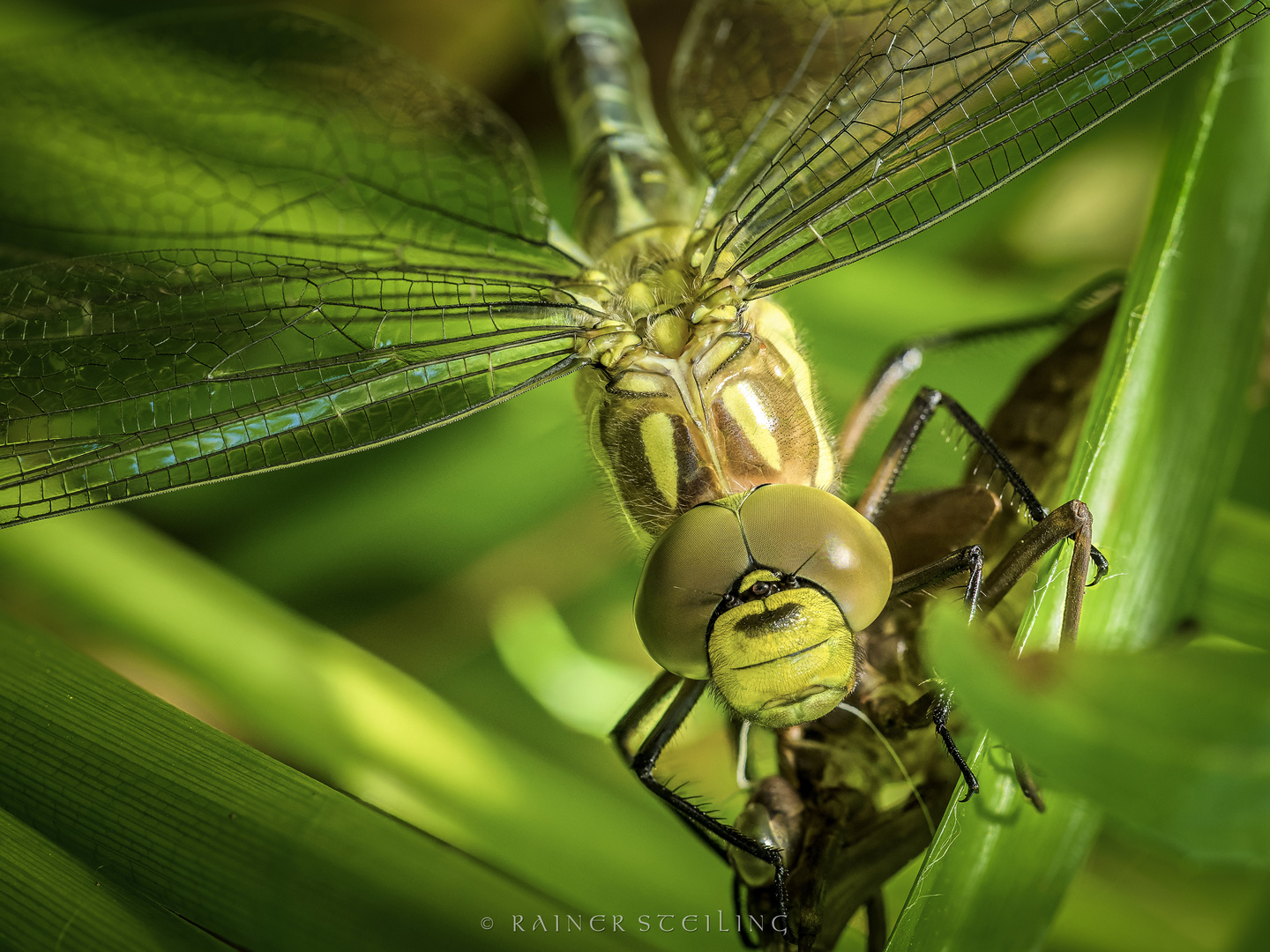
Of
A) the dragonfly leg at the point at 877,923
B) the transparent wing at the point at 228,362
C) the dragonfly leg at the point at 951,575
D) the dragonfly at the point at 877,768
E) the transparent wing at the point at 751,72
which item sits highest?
the transparent wing at the point at 751,72

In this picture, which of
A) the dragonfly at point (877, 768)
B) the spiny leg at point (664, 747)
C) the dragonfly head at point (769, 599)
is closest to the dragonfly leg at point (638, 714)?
the spiny leg at point (664, 747)

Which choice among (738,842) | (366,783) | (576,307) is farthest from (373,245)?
(738,842)

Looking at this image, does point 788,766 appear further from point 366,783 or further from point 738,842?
point 366,783

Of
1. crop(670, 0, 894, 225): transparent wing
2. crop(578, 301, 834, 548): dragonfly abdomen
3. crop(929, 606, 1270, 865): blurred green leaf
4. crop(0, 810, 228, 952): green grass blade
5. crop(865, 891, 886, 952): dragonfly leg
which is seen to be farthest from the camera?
crop(670, 0, 894, 225): transparent wing

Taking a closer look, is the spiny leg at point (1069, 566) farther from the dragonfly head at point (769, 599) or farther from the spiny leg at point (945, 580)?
the dragonfly head at point (769, 599)

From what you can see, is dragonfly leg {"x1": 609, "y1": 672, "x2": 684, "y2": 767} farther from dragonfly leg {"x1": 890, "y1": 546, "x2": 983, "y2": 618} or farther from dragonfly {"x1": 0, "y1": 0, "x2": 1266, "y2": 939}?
dragonfly leg {"x1": 890, "y1": 546, "x2": 983, "y2": 618}

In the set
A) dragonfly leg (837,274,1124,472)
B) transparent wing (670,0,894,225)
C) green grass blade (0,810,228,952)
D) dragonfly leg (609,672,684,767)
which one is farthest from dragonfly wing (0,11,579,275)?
green grass blade (0,810,228,952)
